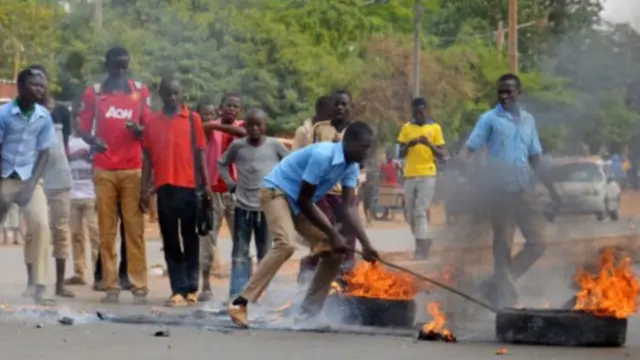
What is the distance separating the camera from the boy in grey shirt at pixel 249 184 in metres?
11.8

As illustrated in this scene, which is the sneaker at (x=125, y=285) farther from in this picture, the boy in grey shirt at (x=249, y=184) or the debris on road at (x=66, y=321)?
the debris on road at (x=66, y=321)

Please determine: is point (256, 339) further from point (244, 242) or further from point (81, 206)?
point (81, 206)

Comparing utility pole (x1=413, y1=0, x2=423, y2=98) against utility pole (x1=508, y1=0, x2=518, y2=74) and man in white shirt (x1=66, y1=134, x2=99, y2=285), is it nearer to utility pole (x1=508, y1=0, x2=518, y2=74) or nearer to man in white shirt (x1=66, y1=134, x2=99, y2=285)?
utility pole (x1=508, y1=0, x2=518, y2=74)

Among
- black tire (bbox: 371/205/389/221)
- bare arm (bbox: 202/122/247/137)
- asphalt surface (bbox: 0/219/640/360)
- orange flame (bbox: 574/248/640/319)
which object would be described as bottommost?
black tire (bbox: 371/205/389/221)

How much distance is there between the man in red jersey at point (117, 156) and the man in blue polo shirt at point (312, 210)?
2.13 m

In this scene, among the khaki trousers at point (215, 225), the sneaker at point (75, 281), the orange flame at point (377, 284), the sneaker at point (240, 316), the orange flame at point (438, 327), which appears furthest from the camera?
the sneaker at point (75, 281)

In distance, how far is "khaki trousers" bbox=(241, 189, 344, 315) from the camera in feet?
32.5

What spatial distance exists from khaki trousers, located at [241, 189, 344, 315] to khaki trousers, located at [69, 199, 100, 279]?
3545 mm

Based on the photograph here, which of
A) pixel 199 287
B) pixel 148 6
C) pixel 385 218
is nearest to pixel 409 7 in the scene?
pixel 385 218

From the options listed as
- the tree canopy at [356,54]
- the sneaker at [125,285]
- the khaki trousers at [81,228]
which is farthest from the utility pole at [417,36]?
the sneaker at [125,285]

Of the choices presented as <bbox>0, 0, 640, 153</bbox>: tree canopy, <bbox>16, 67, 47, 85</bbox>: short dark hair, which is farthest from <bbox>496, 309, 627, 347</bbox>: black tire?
<bbox>16, 67, 47, 85</bbox>: short dark hair

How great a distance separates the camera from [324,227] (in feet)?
32.0

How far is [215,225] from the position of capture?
1272 cm

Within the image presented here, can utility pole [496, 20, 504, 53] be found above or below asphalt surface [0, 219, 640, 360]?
above
